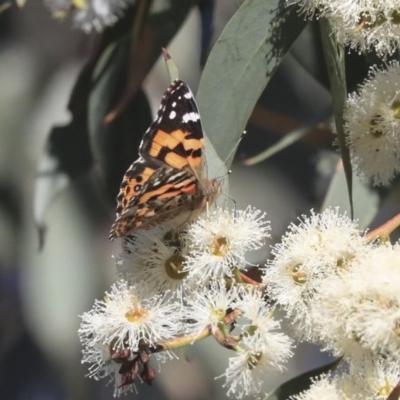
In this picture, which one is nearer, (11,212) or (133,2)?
(133,2)

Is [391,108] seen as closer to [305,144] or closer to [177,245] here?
[177,245]

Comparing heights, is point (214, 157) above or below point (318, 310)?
above

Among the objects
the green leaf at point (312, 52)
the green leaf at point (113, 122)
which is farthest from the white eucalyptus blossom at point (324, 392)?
the green leaf at point (113, 122)

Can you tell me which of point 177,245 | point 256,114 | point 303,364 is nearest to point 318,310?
point 177,245

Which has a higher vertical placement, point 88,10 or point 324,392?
point 88,10

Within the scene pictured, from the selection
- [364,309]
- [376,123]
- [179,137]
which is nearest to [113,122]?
[179,137]

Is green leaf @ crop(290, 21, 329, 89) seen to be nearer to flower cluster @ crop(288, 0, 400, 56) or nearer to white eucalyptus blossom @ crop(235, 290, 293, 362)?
flower cluster @ crop(288, 0, 400, 56)

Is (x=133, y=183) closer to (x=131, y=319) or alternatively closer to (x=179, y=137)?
(x=179, y=137)
